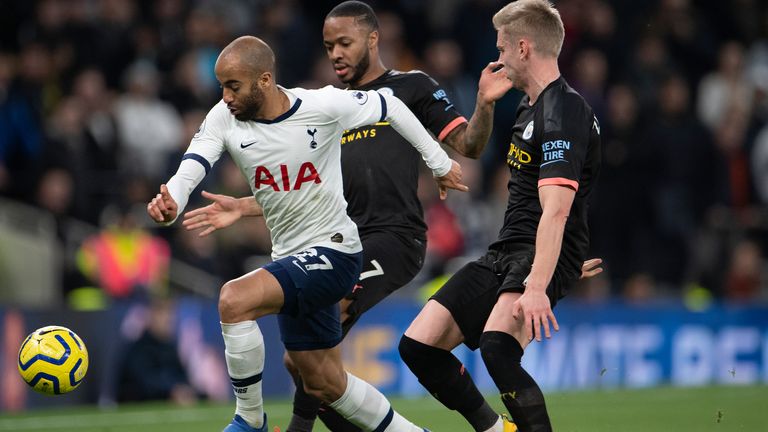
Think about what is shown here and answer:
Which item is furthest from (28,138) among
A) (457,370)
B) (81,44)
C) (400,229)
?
(457,370)

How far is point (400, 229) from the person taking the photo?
7949 mm

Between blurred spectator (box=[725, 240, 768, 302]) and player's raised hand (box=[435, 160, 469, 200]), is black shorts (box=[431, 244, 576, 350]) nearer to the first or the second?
player's raised hand (box=[435, 160, 469, 200])

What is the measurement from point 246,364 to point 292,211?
2.84ft

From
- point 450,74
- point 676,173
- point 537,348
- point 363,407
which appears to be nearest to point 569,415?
point 537,348

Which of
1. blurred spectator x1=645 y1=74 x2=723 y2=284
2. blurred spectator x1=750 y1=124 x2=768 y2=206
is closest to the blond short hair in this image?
blurred spectator x1=645 y1=74 x2=723 y2=284

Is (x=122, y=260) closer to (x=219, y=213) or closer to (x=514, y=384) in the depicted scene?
(x=219, y=213)

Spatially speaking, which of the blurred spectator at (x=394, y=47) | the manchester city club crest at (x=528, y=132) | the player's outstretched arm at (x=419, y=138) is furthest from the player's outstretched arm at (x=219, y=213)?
the blurred spectator at (x=394, y=47)

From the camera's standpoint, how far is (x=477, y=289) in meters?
7.05

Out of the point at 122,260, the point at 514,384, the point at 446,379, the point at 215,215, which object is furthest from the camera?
the point at 122,260

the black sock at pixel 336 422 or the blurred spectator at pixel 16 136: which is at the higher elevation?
the blurred spectator at pixel 16 136

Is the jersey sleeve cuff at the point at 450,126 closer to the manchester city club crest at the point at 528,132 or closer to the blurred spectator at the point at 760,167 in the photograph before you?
the manchester city club crest at the point at 528,132

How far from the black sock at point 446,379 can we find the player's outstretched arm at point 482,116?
1319mm

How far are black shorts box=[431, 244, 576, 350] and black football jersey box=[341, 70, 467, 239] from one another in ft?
3.02

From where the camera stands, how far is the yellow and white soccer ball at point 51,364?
7629 millimetres
